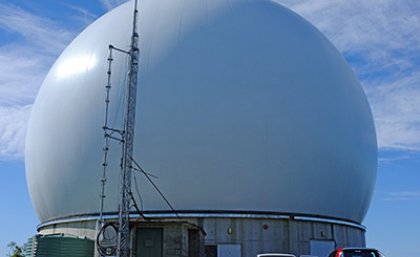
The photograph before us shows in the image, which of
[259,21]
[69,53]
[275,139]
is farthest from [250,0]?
[69,53]

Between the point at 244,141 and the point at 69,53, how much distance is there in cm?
881

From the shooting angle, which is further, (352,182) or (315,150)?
(352,182)

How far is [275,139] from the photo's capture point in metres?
17.9

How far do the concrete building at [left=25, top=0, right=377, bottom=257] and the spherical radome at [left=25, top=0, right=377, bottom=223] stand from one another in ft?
0.13

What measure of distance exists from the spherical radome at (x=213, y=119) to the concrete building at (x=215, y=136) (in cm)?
4

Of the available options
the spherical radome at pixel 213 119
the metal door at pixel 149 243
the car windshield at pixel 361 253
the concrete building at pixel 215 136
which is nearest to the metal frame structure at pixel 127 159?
the metal door at pixel 149 243

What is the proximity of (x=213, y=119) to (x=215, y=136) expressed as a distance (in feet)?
1.92

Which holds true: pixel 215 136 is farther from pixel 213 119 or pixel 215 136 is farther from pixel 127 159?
pixel 127 159

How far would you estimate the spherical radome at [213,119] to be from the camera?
17.3 meters

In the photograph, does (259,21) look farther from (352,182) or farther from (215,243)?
(215,243)

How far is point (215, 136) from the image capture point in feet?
56.7

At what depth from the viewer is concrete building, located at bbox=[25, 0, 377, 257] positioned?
56.7 feet

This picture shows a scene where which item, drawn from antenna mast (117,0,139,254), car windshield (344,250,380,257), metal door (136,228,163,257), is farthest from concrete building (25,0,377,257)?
car windshield (344,250,380,257)

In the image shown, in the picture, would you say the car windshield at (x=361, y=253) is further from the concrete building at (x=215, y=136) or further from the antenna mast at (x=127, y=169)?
the antenna mast at (x=127, y=169)
